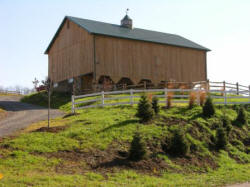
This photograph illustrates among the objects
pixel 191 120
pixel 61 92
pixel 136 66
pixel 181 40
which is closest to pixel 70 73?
pixel 61 92

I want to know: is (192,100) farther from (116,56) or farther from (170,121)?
(116,56)

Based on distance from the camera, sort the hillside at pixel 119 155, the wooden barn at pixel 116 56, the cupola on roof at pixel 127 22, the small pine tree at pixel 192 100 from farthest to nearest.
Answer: the cupola on roof at pixel 127 22 → the wooden barn at pixel 116 56 → the small pine tree at pixel 192 100 → the hillside at pixel 119 155

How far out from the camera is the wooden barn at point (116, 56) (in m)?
34.3

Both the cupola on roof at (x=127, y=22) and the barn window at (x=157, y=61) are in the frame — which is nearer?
the barn window at (x=157, y=61)

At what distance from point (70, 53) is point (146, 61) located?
26.1 feet

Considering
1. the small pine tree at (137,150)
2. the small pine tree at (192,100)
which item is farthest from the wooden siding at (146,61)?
the small pine tree at (137,150)

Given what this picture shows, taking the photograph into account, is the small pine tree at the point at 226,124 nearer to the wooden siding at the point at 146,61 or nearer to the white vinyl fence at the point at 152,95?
the white vinyl fence at the point at 152,95

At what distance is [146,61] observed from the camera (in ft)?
121

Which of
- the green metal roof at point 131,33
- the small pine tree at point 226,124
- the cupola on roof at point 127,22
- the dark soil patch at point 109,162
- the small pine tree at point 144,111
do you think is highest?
the cupola on roof at point 127,22

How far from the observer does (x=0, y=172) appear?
11.3 m

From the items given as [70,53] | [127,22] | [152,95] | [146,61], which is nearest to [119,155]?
[152,95]

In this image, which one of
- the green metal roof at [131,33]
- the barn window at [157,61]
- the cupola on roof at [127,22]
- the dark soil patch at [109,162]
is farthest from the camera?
the cupola on roof at [127,22]

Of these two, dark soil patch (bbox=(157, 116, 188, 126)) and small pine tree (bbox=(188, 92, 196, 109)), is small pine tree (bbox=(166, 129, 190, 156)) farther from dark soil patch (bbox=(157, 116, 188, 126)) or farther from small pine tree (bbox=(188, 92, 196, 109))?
small pine tree (bbox=(188, 92, 196, 109))

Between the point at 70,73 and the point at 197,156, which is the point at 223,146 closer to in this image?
the point at 197,156
